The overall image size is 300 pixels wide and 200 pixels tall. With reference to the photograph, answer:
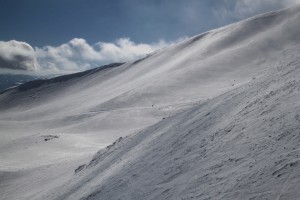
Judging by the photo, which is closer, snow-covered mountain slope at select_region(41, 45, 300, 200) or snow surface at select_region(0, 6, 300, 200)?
snow-covered mountain slope at select_region(41, 45, 300, 200)

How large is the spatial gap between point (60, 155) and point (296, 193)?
3137 centimetres

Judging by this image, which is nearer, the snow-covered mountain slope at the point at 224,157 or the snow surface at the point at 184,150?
the snow-covered mountain slope at the point at 224,157

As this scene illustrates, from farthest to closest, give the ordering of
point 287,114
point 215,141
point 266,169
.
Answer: point 215,141, point 287,114, point 266,169

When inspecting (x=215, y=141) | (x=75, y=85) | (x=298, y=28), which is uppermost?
(x=75, y=85)

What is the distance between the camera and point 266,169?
8039 mm

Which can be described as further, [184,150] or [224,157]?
[184,150]

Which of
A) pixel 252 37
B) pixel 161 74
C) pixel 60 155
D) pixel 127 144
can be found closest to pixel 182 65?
pixel 161 74

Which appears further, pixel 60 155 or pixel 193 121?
pixel 60 155

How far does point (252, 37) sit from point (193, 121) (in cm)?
6611

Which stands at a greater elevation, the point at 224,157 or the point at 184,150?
the point at 184,150

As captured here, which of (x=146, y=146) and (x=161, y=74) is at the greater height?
(x=161, y=74)

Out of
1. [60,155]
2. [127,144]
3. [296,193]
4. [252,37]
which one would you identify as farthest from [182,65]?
[296,193]

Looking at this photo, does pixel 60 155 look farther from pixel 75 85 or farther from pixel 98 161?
pixel 75 85

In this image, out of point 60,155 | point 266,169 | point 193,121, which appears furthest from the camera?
point 60,155
